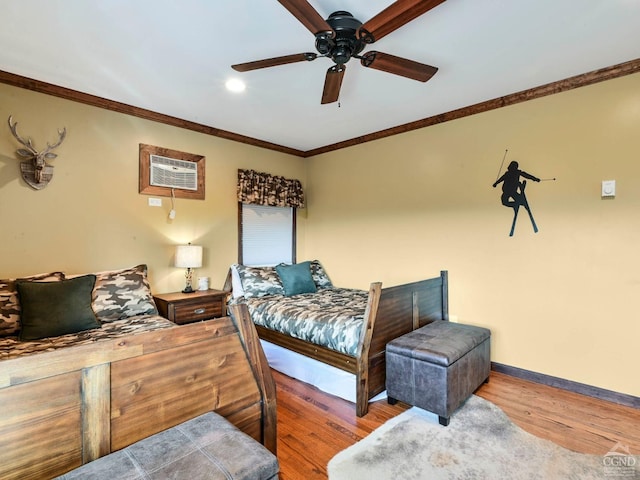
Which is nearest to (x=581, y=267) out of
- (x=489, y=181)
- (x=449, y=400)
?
(x=489, y=181)

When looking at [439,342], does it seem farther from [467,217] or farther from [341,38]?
[341,38]

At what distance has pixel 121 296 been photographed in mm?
2793

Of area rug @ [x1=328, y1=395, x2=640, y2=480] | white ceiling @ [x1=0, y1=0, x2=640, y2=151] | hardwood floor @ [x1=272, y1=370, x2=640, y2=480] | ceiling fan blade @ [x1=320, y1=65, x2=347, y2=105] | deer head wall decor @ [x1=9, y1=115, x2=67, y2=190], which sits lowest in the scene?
hardwood floor @ [x1=272, y1=370, x2=640, y2=480]

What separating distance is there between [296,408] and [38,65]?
336 centimetres

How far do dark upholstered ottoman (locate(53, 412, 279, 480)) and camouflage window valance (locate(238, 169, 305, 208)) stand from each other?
3.30 metres

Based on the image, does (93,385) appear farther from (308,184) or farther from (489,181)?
(308,184)

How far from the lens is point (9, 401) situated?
1.09 m

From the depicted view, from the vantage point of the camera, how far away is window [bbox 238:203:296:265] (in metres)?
4.44

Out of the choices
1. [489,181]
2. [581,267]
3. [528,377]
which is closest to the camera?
[581,267]

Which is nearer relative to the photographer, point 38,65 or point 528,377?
point 38,65

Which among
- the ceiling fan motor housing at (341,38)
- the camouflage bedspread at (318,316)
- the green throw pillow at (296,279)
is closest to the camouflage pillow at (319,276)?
the green throw pillow at (296,279)

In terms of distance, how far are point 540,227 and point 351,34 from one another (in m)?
2.39

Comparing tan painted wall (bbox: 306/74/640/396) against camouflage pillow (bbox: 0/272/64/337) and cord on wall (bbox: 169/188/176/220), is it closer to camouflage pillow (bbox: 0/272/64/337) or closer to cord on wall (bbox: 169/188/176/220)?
cord on wall (bbox: 169/188/176/220)

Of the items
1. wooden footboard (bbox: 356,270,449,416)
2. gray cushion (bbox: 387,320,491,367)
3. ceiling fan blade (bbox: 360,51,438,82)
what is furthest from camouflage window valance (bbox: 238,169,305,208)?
gray cushion (bbox: 387,320,491,367)
